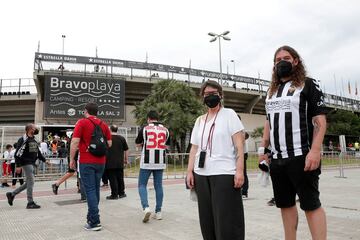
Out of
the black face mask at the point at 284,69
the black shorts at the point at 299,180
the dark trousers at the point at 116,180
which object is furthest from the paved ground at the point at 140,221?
the black face mask at the point at 284,69

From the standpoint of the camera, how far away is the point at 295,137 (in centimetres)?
284

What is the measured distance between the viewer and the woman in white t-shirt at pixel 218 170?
2.84m

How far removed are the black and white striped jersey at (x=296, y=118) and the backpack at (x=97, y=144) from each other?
2.91 m

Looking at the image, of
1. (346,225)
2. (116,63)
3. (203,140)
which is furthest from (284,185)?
(116,63)

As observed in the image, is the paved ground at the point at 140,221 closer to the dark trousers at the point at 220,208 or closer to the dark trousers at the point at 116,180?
the dark trousers at the point at 116,180

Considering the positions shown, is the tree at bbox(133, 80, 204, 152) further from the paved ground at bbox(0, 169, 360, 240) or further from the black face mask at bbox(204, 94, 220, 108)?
the black face mask at bbox(204, 94, 220, 108)

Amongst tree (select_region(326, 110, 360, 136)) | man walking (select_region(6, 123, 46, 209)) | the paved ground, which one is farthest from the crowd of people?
tree (select_region(326, 110, 360, 136))

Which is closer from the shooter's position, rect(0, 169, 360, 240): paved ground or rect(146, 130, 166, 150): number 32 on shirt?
rect(0, 169, 360, 240): paved ground

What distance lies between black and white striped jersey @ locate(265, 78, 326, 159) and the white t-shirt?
0.38 metres

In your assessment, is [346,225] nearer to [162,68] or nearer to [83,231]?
[83,231]

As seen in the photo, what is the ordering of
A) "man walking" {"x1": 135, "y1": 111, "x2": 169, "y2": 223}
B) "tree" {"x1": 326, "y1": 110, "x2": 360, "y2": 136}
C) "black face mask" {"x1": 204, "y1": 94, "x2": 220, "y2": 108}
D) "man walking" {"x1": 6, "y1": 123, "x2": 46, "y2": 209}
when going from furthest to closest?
"tree" {"x1": 326, "y1": 110, "x2": 360, "y2": 136} < "man walking" {"x1": 6, "y1": 123, "x2": 46, "y2": 209} < "man walking" {"x1": 135, "y1": 111, "x2": 169, "y2": 223} < "black face mask" {"x1": 204, "y1": 94, "x2": 220, "y2": 108}

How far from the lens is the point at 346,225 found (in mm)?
4645

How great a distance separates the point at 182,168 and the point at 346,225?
989 cm

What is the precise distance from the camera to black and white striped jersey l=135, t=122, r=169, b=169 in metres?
5.50
